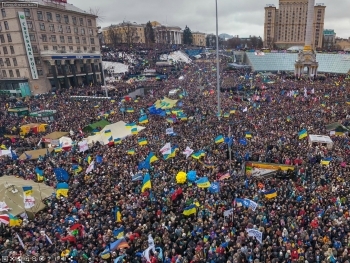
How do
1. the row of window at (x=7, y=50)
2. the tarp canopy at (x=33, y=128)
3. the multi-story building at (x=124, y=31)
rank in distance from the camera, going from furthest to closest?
the multi-story building at (x=124, y=31) < the row of window at (x=7, y=50) < the tarp canopy at (x=33, y=128)

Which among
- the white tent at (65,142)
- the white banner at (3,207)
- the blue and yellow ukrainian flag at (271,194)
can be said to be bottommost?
the blue and yellow ukrainian flag at (271,194)

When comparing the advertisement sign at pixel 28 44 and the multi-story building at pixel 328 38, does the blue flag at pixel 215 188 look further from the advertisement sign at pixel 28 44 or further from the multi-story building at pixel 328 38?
the multi-story building at pixel 328 38

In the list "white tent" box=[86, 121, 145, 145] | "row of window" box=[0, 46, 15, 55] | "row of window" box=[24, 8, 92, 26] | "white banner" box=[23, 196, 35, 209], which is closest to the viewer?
"white banner" box=[23, 196, 35, 209]

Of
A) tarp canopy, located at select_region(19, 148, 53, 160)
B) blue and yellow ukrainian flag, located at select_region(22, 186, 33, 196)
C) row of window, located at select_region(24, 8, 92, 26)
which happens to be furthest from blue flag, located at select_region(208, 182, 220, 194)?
row of window, located at select_region(24, 8, 92, 26)

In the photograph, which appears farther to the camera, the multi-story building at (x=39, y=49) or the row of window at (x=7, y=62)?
the row of window at (x=7, y=62)

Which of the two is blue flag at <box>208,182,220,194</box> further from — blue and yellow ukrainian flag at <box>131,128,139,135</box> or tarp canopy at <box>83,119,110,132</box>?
tarp canopy at <box>83,119,110,132</box>

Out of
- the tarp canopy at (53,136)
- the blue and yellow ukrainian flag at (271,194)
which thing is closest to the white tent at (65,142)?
the tarp canopy at (53,136)
